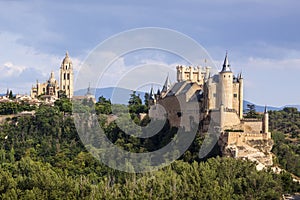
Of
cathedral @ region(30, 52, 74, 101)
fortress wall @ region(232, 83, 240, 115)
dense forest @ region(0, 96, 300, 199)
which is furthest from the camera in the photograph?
cathedral @ region(30, 52, 74, 101)

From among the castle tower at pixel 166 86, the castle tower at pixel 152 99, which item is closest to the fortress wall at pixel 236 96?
the castle tower at pixel 166 86

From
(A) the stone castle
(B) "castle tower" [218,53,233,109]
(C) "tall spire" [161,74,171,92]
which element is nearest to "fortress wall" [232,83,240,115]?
(A) the stone castle

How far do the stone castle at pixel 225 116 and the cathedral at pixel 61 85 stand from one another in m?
54.4

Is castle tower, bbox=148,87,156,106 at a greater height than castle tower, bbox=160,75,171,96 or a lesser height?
lesser

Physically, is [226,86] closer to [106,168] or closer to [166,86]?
[106,168]

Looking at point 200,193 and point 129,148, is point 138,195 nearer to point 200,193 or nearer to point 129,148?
point 200,193

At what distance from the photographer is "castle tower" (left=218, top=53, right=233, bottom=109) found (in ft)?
216

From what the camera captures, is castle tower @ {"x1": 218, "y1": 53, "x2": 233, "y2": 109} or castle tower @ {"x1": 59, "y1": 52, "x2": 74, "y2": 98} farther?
castle tower @ {"x1": 59, "y1": 52, "x2": 74, "y2": 98}

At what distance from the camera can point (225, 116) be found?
65062 millimetres

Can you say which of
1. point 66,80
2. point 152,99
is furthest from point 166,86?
point 66,80

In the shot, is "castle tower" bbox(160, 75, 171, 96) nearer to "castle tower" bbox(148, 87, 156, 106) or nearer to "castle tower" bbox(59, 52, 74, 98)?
"castle tower" bbox(148, 87, 156, 106)

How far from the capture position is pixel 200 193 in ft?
162

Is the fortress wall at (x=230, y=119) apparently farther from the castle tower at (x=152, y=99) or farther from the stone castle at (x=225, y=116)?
the castle tower at (x=152, y=99)

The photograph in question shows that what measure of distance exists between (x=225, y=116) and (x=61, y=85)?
67.8 m
